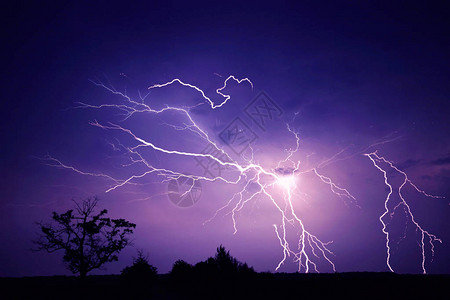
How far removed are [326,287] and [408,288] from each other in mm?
2155

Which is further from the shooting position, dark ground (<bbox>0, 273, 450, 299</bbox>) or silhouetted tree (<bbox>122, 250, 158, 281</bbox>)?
silhouetted tree (<bbox>122, 250, 158, 281</bbox>)

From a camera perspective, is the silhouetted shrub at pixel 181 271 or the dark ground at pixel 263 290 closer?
the dark ground at pixel 263 290

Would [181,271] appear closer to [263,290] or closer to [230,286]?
[230,286]

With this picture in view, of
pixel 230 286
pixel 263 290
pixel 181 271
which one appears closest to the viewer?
pixel 263 290

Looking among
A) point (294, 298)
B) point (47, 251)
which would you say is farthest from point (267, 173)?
point (47, 251)

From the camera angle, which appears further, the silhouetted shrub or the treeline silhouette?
the silhouetted shrub

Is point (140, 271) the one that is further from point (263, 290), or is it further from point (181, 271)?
point (263, 290)

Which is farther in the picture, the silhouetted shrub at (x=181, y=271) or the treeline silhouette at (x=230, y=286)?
the silhouetted shrub at (x=181, y=271)

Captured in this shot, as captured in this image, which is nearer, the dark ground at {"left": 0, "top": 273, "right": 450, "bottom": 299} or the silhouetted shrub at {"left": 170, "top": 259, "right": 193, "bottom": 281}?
the dark ground at {"left": 0, "top": 273, "right": 450, "bottom": 299}

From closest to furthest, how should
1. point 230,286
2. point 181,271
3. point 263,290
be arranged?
1. point 263,290
2. point 230,286
3. point 181,271

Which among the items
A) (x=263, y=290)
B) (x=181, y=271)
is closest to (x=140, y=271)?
(x=181, y=271)

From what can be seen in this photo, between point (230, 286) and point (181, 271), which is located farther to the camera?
point (181, 271)

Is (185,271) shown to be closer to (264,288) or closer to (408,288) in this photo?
(264,288)

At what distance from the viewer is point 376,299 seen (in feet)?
18.4
